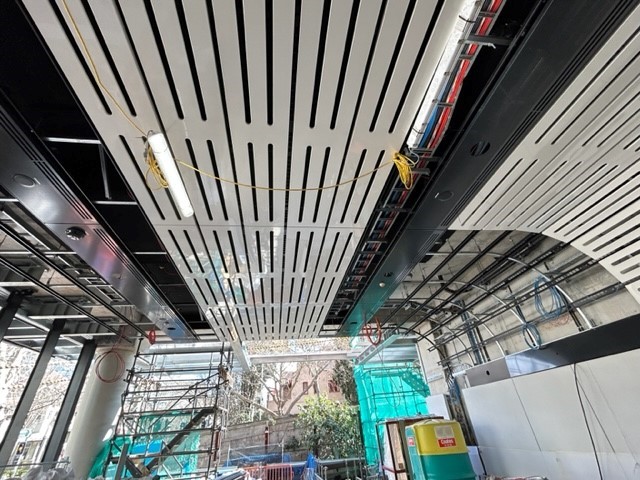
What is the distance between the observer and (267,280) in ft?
8.14

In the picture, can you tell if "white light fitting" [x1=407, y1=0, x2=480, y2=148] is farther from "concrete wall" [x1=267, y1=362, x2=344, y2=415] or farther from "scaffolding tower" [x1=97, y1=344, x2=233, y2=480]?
"concrete wall" [x1=267, y1=362, x2=344, y2=415]

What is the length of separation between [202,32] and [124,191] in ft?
4.37

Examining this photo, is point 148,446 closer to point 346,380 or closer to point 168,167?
point 168,167

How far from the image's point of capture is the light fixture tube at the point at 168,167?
1149mm

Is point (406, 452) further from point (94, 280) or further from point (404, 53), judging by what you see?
point (404, 53)

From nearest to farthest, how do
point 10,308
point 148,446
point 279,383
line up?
1. point 10,308
2. point 148,446
3. point 279,383

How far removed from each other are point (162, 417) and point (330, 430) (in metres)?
5.56

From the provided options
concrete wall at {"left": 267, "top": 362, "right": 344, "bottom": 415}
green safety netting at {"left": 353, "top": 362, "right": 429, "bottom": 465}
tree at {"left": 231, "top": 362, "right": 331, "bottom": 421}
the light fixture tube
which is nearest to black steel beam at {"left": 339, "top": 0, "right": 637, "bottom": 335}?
the light fixture tube

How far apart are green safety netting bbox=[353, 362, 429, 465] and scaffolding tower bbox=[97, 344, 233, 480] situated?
9.71 ft

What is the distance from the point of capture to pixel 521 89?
3.67ft

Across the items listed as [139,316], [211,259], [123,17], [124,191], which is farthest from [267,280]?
[139,316]

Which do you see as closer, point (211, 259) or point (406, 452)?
point (211, 259)

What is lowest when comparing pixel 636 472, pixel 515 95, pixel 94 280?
pixel 636 472

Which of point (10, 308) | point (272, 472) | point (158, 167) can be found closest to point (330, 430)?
point (272, 472)
